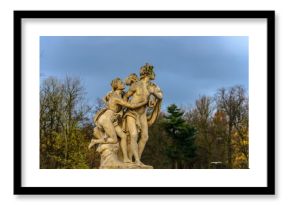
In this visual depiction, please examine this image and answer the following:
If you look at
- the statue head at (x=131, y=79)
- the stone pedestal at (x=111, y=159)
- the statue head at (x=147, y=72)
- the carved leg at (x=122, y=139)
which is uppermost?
the statue head at (x=147, y=72)

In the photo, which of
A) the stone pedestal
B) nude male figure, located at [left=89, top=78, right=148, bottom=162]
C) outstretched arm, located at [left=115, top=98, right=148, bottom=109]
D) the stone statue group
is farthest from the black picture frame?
outstretched arm, located at [left=115, top=98, right=148, bottom=109]

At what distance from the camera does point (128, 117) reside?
9.29 metres

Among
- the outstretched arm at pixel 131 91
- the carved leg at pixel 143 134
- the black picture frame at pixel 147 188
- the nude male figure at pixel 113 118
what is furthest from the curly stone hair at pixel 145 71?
the black picture frame at pixel 147 188

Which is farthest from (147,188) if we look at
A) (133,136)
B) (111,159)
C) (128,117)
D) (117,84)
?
(117,84)

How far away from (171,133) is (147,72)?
4.34 ft

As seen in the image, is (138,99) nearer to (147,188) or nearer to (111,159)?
(111,159)

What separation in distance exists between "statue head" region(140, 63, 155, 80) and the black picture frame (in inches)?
31.1

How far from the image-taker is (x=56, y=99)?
10.5 metres

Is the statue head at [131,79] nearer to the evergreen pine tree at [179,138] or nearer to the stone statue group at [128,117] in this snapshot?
the stone statue group at [128,117]

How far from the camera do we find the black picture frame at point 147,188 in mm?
8602

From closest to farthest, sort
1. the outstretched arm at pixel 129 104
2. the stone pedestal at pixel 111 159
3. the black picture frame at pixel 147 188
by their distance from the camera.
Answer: the black picture frame at pixel 147 188 < the stone pedestal at pixel 111 159 < the outstretched arm at pixel 129 104

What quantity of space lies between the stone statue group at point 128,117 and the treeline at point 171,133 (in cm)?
31

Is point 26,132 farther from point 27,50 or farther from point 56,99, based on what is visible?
point 56,99

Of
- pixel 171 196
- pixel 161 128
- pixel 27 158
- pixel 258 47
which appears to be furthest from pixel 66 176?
pixel 258 47
